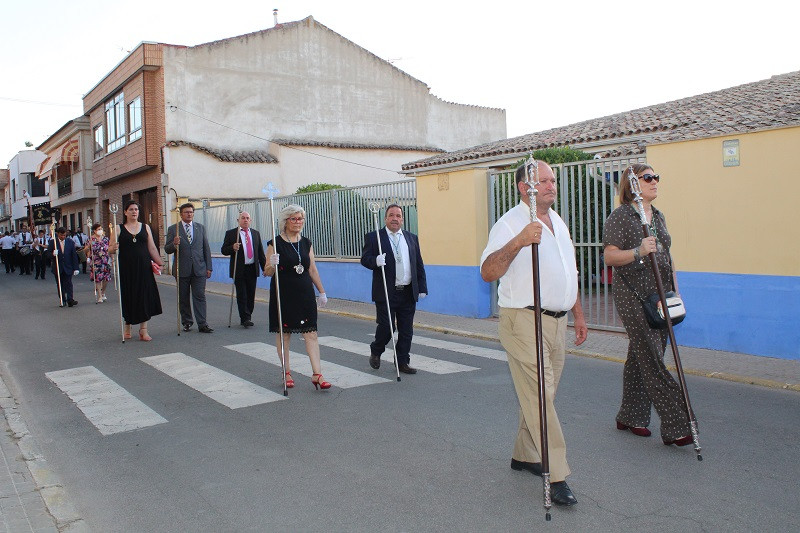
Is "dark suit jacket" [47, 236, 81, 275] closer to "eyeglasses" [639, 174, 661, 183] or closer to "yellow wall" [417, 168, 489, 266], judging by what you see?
"yellow wall" [417, 168, 489, 266]

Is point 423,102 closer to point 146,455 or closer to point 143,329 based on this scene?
point 143,329

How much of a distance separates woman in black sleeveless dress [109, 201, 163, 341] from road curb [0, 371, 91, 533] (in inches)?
146

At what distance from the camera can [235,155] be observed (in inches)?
1093

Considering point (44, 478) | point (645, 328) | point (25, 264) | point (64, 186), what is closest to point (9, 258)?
point (25, 264)

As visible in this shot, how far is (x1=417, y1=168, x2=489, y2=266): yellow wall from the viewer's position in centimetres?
1305

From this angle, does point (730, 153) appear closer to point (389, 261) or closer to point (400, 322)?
point (389, 261)

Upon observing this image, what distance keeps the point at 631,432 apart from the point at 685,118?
12.9 metres

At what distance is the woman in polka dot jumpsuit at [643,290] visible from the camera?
521 cm

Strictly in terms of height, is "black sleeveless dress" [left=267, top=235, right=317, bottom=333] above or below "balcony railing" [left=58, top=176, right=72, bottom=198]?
below

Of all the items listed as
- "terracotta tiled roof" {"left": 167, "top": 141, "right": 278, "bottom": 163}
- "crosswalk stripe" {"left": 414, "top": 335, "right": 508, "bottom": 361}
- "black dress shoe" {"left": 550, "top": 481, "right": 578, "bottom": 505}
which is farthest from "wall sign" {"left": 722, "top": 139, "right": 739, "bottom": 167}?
"terracotta tiled roof" {"left": 167, "top": 141, "right": 278, "bottom": 163}

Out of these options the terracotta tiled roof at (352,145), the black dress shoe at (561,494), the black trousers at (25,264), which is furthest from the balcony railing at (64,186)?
the black dress shoe at (561,494)

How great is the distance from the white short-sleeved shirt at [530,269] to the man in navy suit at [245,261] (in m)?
8.40

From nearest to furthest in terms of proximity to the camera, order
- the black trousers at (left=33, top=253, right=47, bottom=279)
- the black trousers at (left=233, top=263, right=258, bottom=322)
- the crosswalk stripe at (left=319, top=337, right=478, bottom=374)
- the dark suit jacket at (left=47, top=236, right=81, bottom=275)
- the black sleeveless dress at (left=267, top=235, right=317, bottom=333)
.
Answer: the black sleeveless dress at (left=267, top=235, right=317, bottom=333) < the crosswalk stripe at (left=319, top=337, right=478, bottom=374) < the black trousers at (left=233, top=263, right=258, bottom=322) < the dark suit jacket at (left=47, top=236, right=81, bottom=275) < the black trousers at (left=33, top=253, right=47, bottom=279)

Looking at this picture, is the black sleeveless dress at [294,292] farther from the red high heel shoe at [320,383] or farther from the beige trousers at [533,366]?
the beige trousers at [533,366]
